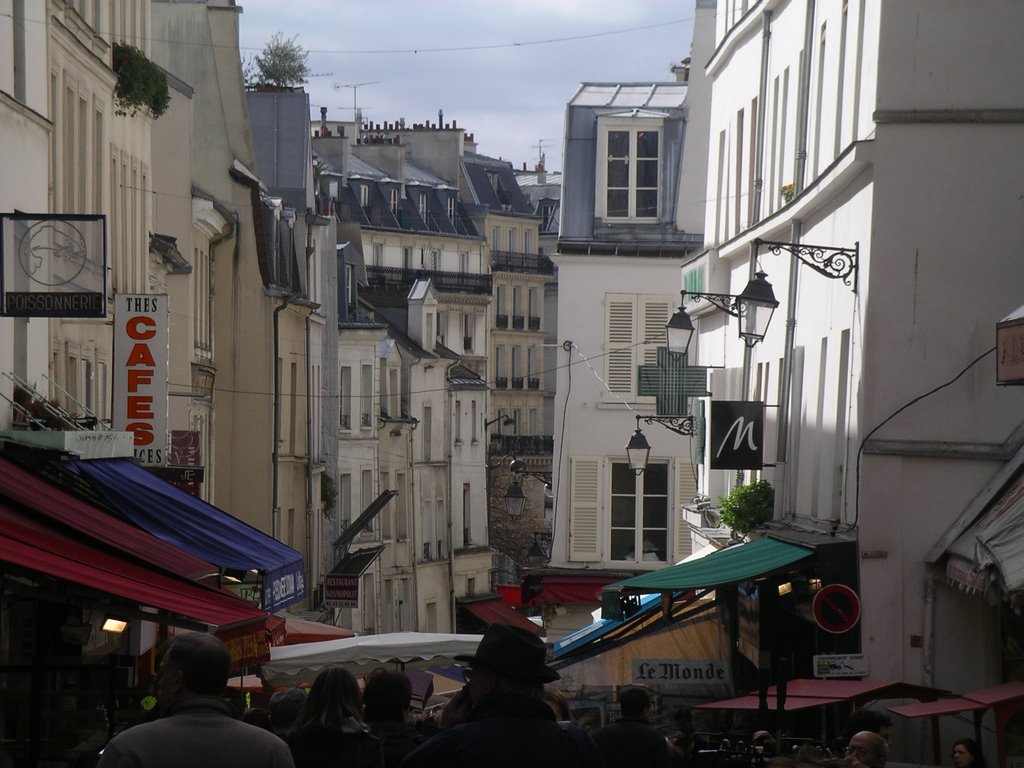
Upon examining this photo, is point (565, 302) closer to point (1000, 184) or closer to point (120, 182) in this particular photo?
point (120, 182)

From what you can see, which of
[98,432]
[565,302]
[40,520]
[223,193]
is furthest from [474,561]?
[40,520]

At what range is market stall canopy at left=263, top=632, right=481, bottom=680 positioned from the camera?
17875 mm

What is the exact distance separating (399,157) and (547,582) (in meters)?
51.8

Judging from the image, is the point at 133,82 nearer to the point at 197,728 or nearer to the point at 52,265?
the point at 52,265

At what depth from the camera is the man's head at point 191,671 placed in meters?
5.79

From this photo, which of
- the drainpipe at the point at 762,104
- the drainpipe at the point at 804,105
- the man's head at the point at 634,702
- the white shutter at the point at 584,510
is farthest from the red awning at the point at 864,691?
the white shutter at the point at 584,510

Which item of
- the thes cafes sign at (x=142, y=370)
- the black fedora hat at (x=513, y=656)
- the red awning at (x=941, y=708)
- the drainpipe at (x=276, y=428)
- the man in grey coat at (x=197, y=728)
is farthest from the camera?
the drainpipe at (x=276, y=428)

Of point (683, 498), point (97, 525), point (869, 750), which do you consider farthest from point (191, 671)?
point (683, 498)

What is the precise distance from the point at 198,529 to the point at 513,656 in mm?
8720

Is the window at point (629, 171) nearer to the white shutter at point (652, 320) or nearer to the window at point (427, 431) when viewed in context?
the white shutter at point (652, 320)

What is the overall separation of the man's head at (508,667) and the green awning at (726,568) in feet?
32.1

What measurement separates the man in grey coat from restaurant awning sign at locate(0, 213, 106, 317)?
8.60m

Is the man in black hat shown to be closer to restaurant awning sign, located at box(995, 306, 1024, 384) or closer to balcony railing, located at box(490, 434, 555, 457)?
restaurant awning sign, located at box(995, 306, 1024, 384)

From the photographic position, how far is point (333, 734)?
24.9 ft
